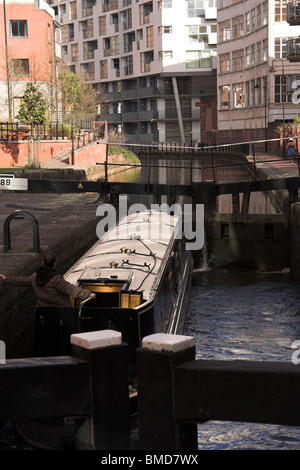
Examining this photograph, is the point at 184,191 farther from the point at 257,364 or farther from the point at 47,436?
the point at 257,364

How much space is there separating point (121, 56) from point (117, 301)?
8057cm

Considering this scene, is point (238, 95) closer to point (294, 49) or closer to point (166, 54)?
point (166, 54)

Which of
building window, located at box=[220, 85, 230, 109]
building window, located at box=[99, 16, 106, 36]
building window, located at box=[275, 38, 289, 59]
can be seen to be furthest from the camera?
building window, located at box=[99, 16, 106, 36]

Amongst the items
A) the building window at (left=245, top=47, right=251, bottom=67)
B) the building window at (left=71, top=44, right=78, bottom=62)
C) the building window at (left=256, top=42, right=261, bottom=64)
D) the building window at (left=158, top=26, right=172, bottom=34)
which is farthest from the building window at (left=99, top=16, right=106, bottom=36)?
the building window at (left=256, top=42, right=261, bottom=64)

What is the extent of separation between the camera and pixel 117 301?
10516 mm

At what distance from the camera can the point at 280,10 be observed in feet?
193

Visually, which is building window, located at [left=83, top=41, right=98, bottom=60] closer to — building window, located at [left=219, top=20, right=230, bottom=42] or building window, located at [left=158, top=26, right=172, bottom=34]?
building window, located at [left=158, top=26, right=172, bottom=34]

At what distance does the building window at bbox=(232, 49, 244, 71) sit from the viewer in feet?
232

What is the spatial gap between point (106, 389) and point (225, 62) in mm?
71905

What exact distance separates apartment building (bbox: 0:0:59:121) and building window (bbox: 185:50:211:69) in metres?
30.6

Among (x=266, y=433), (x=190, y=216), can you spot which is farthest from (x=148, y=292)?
(x=190, y=216)

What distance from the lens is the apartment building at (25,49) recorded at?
51.4 metres

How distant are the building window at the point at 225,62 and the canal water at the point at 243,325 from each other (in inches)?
2150

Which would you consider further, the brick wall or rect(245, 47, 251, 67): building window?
rect(245, 47, 251, 67): building window
